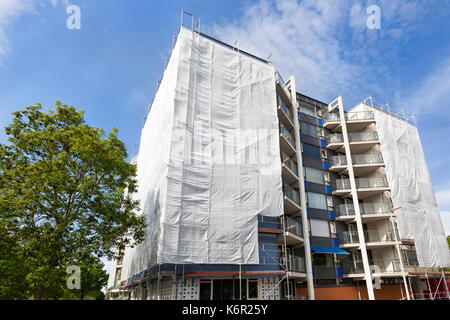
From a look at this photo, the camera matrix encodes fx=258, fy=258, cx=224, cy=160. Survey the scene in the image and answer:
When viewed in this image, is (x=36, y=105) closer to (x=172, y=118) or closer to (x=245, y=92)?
(x=172, y=118)

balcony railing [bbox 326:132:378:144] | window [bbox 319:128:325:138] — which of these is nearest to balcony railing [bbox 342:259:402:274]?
balcony railing [bbox 326:132:378:144]

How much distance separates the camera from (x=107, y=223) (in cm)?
1507

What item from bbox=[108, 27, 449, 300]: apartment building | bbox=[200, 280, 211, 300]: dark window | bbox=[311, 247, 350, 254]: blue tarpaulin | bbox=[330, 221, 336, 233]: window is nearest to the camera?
bbox=[200, 280, 211, 300]: dark window

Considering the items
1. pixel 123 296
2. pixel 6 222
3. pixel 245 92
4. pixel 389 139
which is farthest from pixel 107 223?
pixel 389 139

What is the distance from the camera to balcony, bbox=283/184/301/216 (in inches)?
828

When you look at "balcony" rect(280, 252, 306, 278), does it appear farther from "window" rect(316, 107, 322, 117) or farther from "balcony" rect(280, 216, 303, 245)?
"window" rect(316, 107, 322, 117)

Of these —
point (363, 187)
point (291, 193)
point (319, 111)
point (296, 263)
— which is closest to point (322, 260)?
point (296, 263)

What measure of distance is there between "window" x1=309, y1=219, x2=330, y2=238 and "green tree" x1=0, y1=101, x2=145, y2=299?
50.2 feet

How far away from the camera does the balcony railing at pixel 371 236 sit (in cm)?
2438

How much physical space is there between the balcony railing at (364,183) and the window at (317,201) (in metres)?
2.50

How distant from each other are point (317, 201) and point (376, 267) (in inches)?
298

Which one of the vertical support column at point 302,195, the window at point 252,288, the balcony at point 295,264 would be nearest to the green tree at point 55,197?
the window at point 252,288

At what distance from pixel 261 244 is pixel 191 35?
16.4 metres
